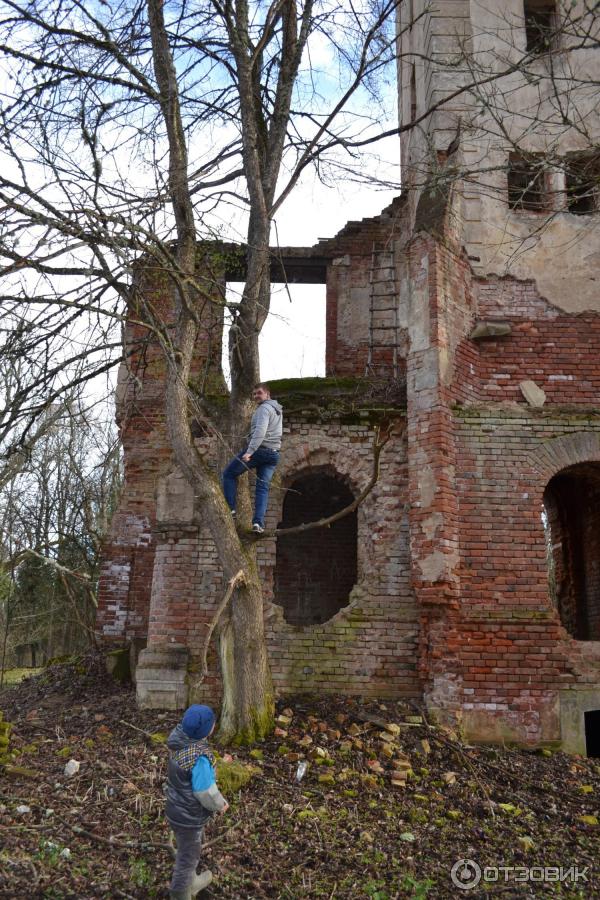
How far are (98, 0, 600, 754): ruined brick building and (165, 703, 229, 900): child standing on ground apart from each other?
12.1 ft

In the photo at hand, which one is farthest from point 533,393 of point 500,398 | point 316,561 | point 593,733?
point 316,561

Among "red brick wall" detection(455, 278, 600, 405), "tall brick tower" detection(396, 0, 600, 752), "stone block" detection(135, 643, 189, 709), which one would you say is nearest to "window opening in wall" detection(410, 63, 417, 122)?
"tall brick tower" detection(396, 0, 600, 752)

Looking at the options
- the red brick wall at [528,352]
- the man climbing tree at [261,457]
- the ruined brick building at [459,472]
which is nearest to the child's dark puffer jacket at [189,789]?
the man climbing tree at [261,457]

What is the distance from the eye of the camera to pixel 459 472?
831 cm

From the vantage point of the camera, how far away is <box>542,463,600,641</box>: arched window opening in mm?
10234

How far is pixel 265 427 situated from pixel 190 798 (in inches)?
143

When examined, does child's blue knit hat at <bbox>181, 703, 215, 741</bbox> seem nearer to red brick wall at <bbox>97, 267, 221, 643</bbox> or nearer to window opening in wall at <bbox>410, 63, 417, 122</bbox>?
red brick wall at <bbox>97, 267, 221, 643</bbox>

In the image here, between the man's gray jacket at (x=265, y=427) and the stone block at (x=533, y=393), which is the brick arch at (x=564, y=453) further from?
the man's gray jacket at (x=265, y=427)

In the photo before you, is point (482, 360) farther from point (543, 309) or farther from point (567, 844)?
point (567, 844)

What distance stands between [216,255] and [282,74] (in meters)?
2.17

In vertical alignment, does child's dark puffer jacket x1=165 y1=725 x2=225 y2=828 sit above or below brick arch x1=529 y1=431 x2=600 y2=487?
below

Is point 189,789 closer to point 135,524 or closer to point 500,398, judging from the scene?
point 500,398

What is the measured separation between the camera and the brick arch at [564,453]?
8469 mm

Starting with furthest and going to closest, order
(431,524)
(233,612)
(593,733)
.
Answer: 1. (593,733)
2. (431,524)
3. (233,612)
